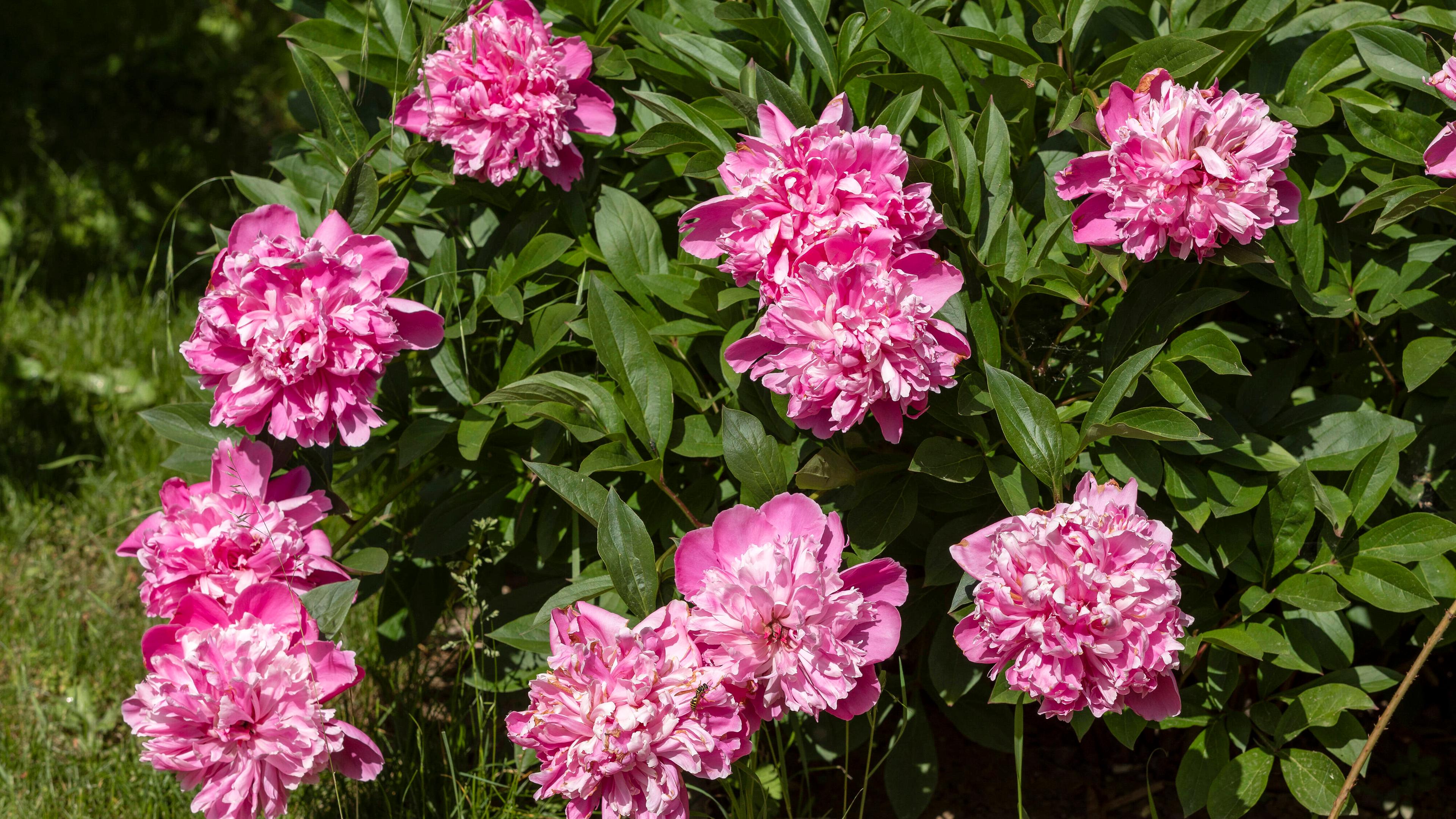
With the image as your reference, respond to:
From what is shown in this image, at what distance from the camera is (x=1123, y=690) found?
1.22 metres

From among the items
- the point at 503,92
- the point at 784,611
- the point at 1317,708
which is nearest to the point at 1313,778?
the point at 1317,708

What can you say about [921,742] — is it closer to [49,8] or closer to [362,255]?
[362,255]

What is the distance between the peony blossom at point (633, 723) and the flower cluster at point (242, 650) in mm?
309

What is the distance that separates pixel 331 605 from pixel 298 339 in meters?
0.35

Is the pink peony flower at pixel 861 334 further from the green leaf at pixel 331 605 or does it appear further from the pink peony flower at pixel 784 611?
the green leaf at pixel 331 605

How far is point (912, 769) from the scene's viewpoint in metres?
1.77

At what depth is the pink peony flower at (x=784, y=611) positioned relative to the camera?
124 centimetres

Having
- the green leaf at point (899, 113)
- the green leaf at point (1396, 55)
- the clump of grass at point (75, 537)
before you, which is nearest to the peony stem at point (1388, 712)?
the green leaf at point (1396, 55)

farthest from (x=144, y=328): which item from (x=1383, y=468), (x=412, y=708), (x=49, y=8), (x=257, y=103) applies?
(x=1383, y=468)

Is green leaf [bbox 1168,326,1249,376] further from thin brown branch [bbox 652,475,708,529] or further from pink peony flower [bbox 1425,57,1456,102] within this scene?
thin brown branch [bbox 652,475,708,529]

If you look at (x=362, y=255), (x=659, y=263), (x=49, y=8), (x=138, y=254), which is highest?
(x=362, y=255)

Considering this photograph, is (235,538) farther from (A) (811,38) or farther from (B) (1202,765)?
(B) (1202,765)

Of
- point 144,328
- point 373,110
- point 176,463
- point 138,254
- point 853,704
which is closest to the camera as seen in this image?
point 853,704

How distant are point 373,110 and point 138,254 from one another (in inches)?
94.6
